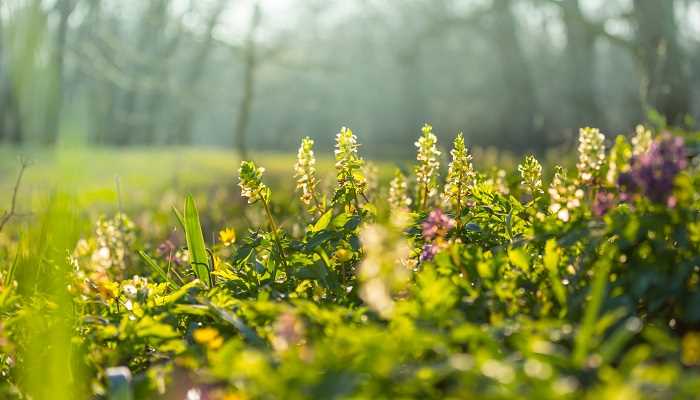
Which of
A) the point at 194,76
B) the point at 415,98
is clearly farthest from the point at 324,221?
the point at 194,76

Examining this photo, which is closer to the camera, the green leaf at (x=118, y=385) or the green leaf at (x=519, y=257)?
the green leaf at (x=118, y=385)

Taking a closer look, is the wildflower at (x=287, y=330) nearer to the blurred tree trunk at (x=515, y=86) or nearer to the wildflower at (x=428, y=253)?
the wildflower at (x=428, y=253)

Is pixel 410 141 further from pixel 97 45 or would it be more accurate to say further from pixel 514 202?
pixel 514 202

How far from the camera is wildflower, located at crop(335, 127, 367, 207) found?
2713 millimetres

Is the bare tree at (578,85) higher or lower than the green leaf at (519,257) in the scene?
higher

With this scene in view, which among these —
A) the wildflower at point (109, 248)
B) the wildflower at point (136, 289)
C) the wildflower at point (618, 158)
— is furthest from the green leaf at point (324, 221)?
the wildflower at point (109, 248)

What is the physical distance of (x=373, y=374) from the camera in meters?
1.61

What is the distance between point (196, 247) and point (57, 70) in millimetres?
25993

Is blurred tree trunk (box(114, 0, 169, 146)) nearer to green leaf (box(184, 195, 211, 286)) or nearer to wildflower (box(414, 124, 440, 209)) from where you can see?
green leaf (box(184, 195, 211, 286))

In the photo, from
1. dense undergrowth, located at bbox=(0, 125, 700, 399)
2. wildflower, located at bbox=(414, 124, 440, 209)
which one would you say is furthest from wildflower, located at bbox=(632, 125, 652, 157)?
wildflower, located at bbox=(414, 124, 440, 209)

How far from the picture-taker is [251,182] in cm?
254

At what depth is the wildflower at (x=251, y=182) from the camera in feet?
8.14

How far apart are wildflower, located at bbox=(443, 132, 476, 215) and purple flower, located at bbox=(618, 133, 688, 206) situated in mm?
714

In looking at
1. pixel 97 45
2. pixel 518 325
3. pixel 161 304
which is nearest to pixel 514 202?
pixel 518 325
